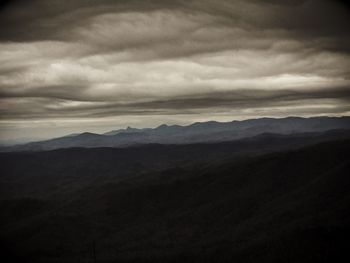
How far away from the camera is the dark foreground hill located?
201ft

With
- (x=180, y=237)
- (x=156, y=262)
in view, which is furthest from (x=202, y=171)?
(x=156, y=262)

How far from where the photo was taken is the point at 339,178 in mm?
88188

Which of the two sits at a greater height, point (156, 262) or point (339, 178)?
→ point (339, 178)

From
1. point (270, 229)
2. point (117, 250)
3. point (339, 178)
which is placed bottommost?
point (117, 250)

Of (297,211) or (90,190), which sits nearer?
(297,211)

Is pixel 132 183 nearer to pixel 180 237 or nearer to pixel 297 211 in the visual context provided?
pixel 180 237

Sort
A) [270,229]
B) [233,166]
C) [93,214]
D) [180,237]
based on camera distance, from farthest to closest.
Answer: [233,166] < [93,214] < [180,237] < [270,229]

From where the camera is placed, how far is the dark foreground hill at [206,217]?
61.3m

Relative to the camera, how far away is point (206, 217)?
9812 centimetres

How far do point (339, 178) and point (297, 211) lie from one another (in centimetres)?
1803

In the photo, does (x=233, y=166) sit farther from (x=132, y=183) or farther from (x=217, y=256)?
(x=217, y=256)

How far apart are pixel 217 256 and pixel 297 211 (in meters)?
22.4

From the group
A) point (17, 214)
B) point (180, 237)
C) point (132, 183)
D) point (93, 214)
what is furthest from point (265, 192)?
point (17, 214)

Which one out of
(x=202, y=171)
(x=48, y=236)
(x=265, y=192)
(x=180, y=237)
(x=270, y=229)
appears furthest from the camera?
(x=202, y=171)
